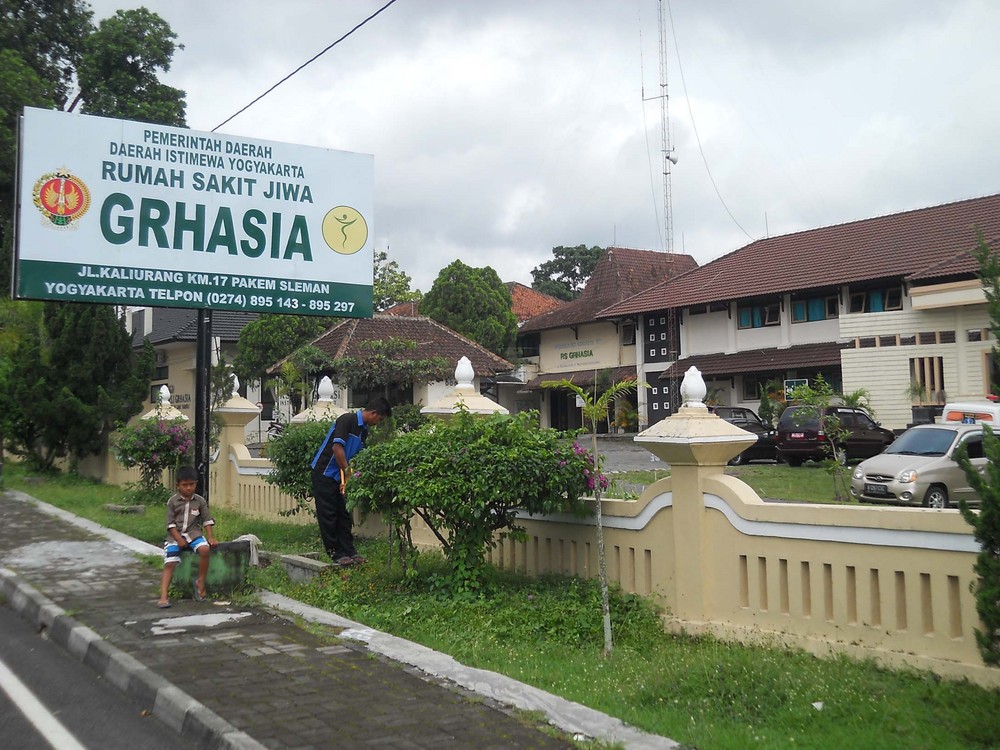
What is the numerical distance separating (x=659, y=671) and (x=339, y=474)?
4564 millimetres

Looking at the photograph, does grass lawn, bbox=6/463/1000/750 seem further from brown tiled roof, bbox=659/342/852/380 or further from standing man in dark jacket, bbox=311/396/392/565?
brown tiled roof, bbox=659/342/852/380

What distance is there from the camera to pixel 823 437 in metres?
22.3

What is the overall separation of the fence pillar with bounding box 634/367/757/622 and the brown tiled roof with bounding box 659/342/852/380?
958 inches

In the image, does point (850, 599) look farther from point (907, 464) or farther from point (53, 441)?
point (53, 441)

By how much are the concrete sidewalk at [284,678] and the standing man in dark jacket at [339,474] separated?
38.9 inches

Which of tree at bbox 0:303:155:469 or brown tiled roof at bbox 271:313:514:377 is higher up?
brown tiled roof at bbox 271:313:514:377

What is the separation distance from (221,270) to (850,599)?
25.4 feet

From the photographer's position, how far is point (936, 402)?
26.3 m

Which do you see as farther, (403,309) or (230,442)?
(403,309)

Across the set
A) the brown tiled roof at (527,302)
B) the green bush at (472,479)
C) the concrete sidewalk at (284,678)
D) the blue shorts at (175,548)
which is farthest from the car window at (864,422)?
the brown tiled roof at (527,302)

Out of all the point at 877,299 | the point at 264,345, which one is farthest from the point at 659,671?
the point at 264,345

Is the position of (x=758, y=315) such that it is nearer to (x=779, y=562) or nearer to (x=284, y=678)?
(x=779, y=562)

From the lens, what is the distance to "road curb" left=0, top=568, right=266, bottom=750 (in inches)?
190

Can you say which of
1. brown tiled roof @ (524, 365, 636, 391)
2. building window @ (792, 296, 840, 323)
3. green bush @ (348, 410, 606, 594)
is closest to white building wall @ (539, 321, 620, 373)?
brown tiled roof @ (524, 365, 636, 391)
